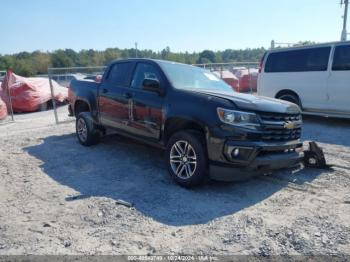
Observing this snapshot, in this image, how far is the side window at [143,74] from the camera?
5682mm

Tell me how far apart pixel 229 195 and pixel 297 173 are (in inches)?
60.0

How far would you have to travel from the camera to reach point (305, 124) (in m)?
9.90

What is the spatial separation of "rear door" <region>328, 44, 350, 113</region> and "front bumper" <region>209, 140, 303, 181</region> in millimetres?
5468

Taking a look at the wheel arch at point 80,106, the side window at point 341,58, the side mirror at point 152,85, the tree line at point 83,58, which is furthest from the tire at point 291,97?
the tree line at point 83,58

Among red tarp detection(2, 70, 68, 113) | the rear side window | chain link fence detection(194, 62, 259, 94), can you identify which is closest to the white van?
the rear side window

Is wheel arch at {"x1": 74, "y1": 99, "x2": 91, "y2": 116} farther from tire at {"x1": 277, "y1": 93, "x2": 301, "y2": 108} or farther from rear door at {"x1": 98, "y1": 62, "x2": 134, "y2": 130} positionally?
tire at {"x1": 277, "y1": 93, "x2": 301, "y2": 108}

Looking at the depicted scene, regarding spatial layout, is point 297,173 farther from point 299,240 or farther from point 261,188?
point 299,240

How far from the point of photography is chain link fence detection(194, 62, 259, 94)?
19.7 meters

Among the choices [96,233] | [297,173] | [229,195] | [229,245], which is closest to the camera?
[229,245]

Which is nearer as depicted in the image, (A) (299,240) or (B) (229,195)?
(A) (299,240)

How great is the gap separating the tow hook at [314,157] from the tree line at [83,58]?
65.2 meters

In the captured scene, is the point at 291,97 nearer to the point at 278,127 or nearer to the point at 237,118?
the point at 278,127

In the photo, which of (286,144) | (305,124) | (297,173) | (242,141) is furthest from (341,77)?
(242,141)

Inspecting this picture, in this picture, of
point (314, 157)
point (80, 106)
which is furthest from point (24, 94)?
point (314, 157)
